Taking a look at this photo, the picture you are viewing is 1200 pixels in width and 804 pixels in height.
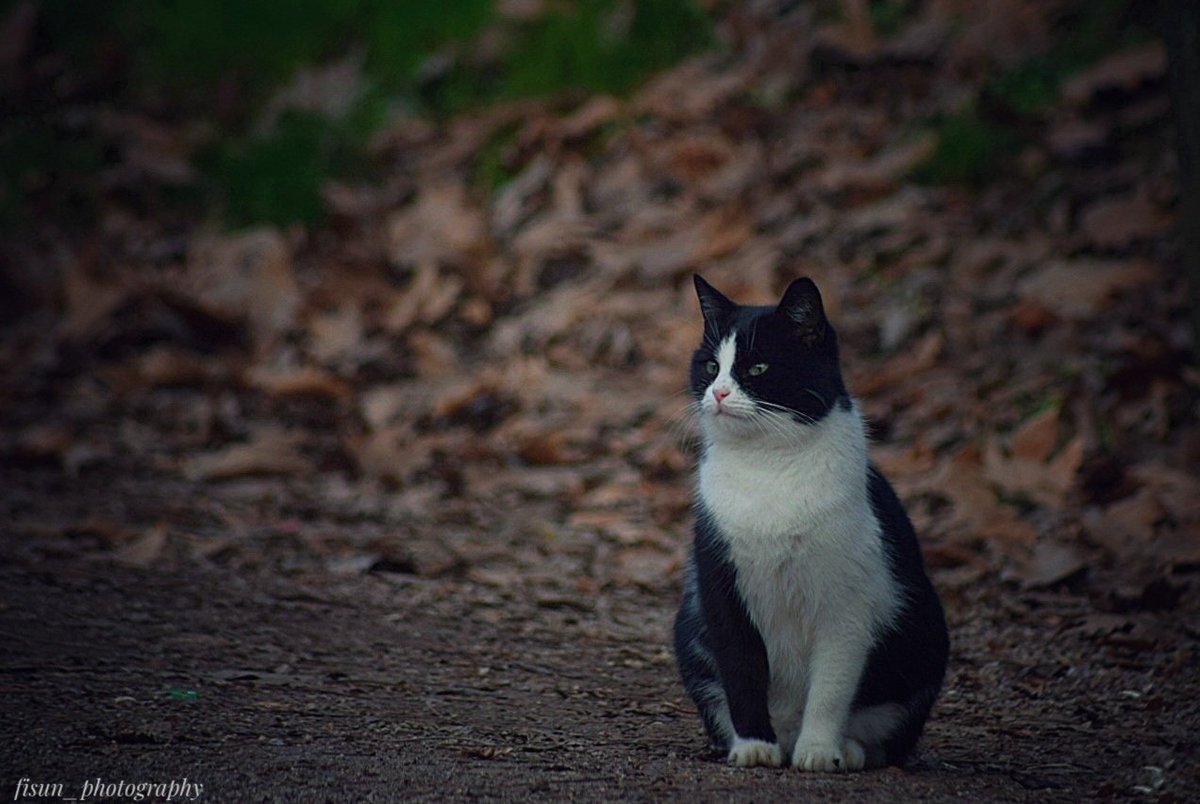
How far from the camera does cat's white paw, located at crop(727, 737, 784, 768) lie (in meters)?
2.83

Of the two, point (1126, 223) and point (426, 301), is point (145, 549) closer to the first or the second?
point (426, 301)

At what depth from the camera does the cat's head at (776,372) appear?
9.93 ft

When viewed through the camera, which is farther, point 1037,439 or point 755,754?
point 1037,439

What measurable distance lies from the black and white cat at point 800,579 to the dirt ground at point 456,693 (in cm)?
14

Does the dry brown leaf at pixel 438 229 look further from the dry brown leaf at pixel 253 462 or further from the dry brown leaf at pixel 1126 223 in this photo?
the dry brown leaf at pixel 1126 223

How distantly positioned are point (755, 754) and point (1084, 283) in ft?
11.1

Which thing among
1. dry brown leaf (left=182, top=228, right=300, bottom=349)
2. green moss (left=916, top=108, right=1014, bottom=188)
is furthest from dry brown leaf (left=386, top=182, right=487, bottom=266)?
green moss (left=916, top=108, right=1014, bottom=188)

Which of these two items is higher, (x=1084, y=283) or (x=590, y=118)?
(x=590, y=118)

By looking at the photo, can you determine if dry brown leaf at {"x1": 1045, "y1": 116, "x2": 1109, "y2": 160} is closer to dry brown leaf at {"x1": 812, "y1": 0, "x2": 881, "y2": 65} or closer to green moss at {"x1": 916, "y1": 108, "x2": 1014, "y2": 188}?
green moss at {"x1": 916, "y1": 108, "x2": 1014, "y2": 188}

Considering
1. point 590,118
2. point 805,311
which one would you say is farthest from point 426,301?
point 805,311

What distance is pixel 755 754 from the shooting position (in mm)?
2832

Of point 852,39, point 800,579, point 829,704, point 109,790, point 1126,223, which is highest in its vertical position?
point 852,39

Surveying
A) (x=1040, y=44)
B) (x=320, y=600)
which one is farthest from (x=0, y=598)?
(x=1040, y=44)

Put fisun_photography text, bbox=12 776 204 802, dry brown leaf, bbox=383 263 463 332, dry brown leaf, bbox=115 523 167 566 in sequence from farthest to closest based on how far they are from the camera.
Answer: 1. dry brown leaf, bbox=383 263 463 332
2. dry brown leaf, bbox=115 523 167 566
3. fisun_photography text, bbox=12 776 204 802
